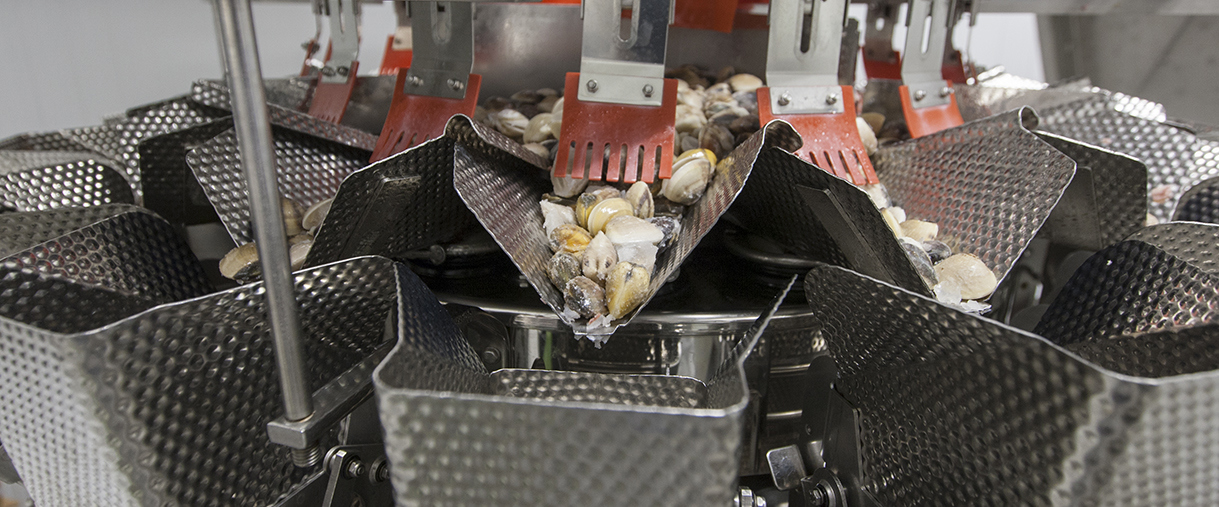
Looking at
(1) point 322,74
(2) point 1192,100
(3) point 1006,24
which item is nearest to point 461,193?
(1) point 322,74

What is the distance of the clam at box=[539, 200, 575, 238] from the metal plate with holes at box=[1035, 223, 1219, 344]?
0.28m

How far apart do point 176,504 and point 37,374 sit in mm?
77

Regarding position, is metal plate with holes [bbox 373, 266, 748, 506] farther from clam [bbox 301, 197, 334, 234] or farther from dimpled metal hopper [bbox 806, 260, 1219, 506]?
clam [bbox 301, 197, 334, 234]

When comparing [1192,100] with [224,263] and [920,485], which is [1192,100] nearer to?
[920,485]

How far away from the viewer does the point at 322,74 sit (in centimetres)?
62

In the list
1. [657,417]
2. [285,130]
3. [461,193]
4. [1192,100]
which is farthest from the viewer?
[1192,100]

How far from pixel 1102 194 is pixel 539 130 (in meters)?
0.37

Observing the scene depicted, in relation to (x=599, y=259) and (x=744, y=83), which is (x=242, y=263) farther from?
(x=744, y=83)

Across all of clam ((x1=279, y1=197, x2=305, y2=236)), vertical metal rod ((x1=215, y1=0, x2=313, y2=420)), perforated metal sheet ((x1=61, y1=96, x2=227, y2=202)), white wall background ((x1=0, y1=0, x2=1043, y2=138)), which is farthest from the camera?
white wall background ((x1=0, y1=0, x2=1043, y2=138))

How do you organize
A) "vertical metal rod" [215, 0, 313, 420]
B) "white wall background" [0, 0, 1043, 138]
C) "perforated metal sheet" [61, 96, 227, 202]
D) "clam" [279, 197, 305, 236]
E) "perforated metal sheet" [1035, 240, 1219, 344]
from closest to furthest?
"vertical metal rod" [215, 0, 313, 420]
"perforated metal sheet" [1035, 240, 1219, 344]
"clam" [279, 197, 305, 236]
"perforated metal sheet" [61, 96, 227, 202]
"white wall background" [0, 0, 1043, 138]

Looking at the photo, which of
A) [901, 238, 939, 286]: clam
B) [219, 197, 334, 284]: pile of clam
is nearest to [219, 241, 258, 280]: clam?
[219, 197, 334, 284]: pile of clam

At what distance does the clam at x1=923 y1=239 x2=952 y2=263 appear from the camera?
0.38 meters

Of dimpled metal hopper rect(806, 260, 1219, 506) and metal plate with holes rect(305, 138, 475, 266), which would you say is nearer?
dimpled metal hopper rect(806, 260, 1219, 506)

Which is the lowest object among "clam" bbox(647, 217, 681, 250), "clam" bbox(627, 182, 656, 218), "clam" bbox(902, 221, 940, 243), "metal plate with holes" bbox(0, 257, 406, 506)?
"metal plate with holes" bbox(0, 257, 406, 506)
